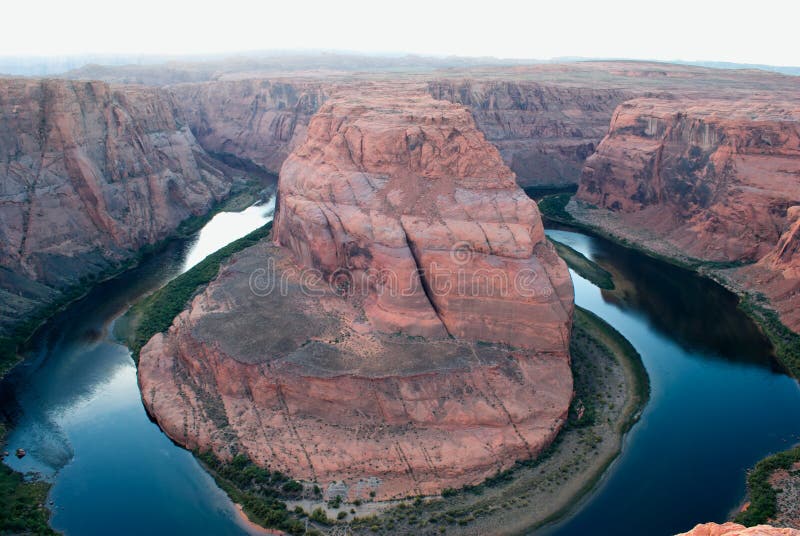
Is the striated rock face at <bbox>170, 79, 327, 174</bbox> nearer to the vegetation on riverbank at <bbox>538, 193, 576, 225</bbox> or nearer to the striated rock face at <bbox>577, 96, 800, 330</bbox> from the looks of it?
the vegetation on riverbank at <bbox>538, 193, 576, 225</bbox>

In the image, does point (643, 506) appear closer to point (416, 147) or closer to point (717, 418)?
point (717, 418)

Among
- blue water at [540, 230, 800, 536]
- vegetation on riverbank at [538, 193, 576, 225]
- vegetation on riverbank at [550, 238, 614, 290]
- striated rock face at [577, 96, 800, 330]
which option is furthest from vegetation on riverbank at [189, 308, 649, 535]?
vegetation on riverbank at [538, 193, 576, 225]

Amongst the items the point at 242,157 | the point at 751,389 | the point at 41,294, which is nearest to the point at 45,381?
the point at 41,294

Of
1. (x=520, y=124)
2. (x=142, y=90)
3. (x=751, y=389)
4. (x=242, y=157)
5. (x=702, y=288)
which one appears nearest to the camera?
(x=751, y=389)

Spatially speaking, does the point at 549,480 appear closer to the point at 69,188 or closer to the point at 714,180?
the point at 714,180

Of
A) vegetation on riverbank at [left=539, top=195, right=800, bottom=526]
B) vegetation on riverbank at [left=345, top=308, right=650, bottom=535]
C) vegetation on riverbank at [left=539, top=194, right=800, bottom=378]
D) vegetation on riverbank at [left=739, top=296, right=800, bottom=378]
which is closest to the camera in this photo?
vegetation on riverbank at [left=345, top=308, right=650, bottom=535]
